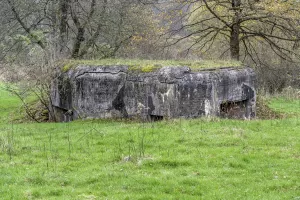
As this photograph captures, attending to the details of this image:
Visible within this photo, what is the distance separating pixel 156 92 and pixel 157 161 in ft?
18.3

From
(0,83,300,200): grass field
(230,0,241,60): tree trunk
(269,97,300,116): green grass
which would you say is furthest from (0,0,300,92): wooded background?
(0,83,300,200): grass field

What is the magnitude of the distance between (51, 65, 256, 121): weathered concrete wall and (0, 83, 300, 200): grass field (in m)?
1.27

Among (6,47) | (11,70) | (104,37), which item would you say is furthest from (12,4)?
(11,70)

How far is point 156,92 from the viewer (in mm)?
14398

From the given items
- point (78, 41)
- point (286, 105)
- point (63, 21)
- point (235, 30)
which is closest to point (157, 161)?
point (235, 30)

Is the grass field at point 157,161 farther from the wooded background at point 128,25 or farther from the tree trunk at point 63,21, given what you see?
the tree trunk at point 63,21

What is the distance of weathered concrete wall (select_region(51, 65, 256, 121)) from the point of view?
14242 millimetres

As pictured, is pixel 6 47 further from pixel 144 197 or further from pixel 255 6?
pixel 144 197

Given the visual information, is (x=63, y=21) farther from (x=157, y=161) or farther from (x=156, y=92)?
(x=157, y=161)

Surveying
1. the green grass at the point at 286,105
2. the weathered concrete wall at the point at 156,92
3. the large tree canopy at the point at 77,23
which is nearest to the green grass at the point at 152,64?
the weathered concrete wall at the point at 156,92

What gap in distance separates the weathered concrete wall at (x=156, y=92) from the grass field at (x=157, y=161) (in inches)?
50.2

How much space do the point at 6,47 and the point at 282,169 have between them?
17.6 metres

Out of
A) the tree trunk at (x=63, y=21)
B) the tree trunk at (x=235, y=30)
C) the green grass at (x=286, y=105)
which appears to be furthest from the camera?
the tree trunk at (x=63, y=21)

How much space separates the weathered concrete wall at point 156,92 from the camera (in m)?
14.2
